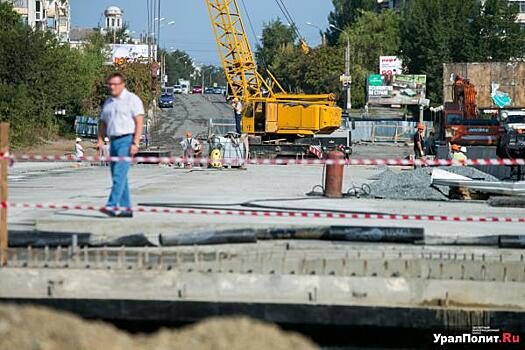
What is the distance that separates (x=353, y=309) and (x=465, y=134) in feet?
130

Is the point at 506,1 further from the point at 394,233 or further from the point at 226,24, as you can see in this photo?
the point at 394,233

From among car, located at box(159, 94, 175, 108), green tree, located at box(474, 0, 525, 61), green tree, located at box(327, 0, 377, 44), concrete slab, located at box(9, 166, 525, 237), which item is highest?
green tree, located at box(327, 0, 377, 44)

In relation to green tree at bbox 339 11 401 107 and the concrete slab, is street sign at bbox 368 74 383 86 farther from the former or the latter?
the concrete slab

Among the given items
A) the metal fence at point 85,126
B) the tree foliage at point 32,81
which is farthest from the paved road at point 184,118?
the tree foliage at point 32,81

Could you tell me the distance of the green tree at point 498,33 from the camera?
102m

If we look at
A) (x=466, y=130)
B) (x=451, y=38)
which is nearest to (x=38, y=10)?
(x=451, y=38)

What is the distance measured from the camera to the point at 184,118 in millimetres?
98438

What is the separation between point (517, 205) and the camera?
16.9 metres

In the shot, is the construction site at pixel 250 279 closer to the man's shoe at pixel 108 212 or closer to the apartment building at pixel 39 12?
the man's shoe at pixel 108 212

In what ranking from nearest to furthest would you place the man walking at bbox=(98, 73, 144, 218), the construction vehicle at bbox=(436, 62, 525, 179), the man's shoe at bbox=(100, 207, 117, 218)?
the man walking at bbox=(98, 73, 144, 218)
the man's shoe at bbox=(100, 207, 117, 218)
the construction vehicle at bbox=(436, 62, 525, 179)

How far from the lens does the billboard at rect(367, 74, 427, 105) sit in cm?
10138

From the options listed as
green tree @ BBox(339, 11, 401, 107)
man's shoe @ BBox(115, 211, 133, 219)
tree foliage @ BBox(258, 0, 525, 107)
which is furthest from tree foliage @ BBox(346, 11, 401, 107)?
man's shoe @ BBox(115, 211, 133, 219)

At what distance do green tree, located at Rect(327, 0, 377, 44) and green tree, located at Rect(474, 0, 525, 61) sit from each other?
2083 inches

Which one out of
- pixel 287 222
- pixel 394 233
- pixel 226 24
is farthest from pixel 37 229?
pixel 226 24
